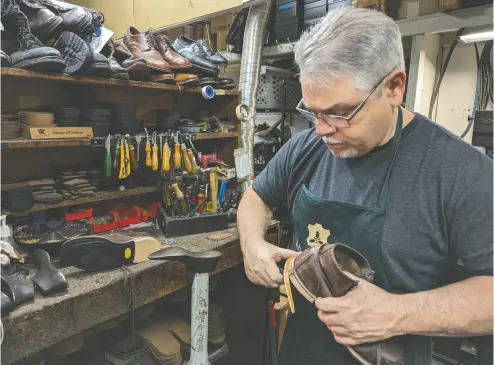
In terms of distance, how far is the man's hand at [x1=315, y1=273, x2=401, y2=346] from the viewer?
2.62 feet

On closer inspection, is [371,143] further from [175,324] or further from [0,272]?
[175,324]

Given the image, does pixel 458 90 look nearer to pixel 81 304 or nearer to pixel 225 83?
pixel 225 83

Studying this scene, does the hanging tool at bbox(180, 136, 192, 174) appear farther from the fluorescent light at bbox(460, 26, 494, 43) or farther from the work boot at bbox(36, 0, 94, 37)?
the fluorescent light at bbox(460, 26, 494, 43)

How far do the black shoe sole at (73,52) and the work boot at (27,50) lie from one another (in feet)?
0.21

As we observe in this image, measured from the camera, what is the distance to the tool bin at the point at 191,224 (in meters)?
1.79

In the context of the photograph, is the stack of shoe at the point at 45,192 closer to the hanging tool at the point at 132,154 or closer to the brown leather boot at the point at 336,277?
the hanging tool at the point at 132,154

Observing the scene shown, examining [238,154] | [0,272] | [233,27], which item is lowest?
[0,272]

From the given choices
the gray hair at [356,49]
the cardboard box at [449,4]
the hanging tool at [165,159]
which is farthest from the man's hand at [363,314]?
the cardboard box at [449,4]


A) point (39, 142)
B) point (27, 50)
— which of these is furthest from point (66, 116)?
point (27, 50)

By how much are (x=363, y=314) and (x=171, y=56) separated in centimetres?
174

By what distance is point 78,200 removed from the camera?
1691 millimetres

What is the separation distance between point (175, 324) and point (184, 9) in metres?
2.11

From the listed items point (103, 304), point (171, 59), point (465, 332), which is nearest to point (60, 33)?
point (171, 59)

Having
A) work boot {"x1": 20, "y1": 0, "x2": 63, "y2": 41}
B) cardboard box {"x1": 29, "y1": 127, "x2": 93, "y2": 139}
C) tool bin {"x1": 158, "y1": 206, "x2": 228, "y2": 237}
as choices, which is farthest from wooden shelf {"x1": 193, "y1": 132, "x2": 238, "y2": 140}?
work boot {"x1": 20, "y1": 0, "x2": 63, "y2": 41}
